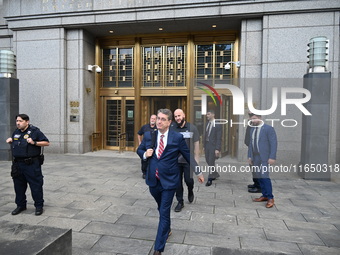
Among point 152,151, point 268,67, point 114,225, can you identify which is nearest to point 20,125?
point 114,225

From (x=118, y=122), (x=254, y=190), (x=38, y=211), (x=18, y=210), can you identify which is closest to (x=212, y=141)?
(x=254, y=190)

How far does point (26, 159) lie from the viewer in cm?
429

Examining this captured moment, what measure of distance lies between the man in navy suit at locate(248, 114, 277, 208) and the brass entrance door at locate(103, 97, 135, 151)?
760cm

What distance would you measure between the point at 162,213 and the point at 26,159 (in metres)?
2.65

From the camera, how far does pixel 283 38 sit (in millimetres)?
9102

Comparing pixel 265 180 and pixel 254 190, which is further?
pixel 254 190

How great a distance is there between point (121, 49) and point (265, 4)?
6.40 metres

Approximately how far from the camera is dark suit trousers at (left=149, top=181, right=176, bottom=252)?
3051mm

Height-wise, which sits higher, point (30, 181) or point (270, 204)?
point (30, 181)

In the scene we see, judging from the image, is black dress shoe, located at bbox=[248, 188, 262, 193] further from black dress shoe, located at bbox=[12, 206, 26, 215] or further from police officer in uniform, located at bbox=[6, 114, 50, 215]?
black dress shoe, located at bbox=[12, 206, 26, 215]

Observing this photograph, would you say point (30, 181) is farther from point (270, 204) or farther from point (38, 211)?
point (270, 204)

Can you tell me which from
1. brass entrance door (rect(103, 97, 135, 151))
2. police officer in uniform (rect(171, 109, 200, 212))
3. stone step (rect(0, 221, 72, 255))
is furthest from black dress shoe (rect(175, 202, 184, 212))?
brass entrance door (rect(103, 97, 135, 151))

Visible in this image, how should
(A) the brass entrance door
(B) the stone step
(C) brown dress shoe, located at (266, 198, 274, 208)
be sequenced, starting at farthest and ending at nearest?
(A) the brass entrance door → (C) brown dress shoe, located at (266, 198, 274, 208) → (B) the stone step

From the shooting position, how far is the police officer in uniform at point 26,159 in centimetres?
430
